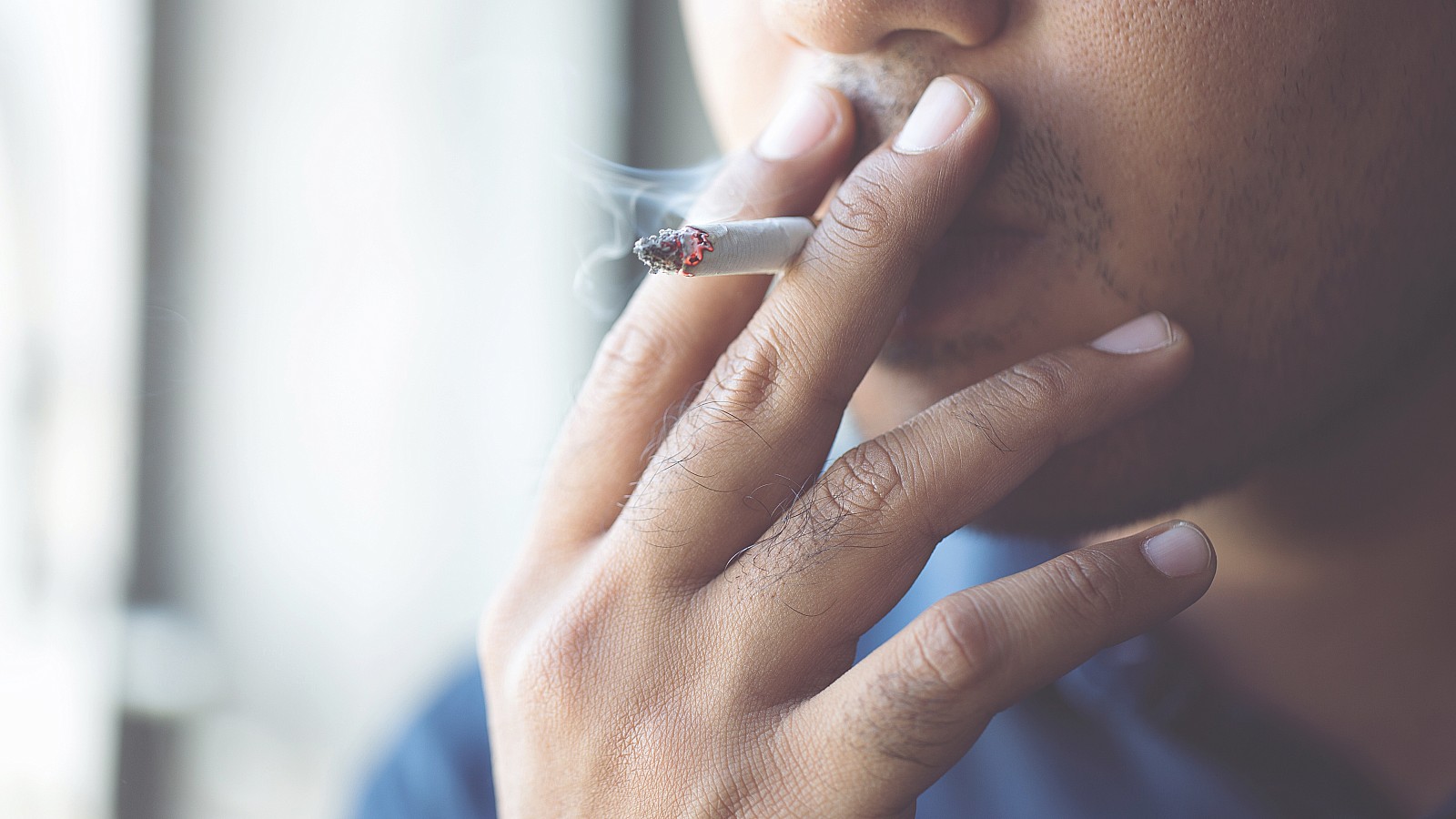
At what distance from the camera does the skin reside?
0.74m

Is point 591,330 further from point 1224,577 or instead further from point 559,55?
point 1224,577

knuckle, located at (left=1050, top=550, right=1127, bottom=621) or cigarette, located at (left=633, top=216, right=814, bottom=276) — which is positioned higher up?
cigarette, located at (left=633, top=216, right=814, bottom=276)

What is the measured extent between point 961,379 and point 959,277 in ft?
0.33

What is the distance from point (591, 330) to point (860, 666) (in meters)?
1.87

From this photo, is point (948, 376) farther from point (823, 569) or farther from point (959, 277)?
point (823, 569)

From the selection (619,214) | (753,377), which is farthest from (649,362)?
(619,214)

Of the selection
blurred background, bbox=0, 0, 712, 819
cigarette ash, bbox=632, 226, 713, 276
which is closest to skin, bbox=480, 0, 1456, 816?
cigarette ash, bbox=632, 226, 713, 276

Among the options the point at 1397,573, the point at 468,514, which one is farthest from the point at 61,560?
the point at 1397,573

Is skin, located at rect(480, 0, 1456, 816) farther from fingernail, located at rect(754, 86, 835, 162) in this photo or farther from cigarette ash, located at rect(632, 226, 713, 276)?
cigarette ash, located at rect(632, 226, 713, 276)

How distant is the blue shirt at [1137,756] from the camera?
104 cm

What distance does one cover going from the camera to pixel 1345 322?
2.94ft

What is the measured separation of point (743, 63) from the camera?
1033 mm

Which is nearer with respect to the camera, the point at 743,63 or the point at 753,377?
the point at 753,377

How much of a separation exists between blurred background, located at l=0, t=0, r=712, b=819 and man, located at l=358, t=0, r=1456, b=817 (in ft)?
2.95
